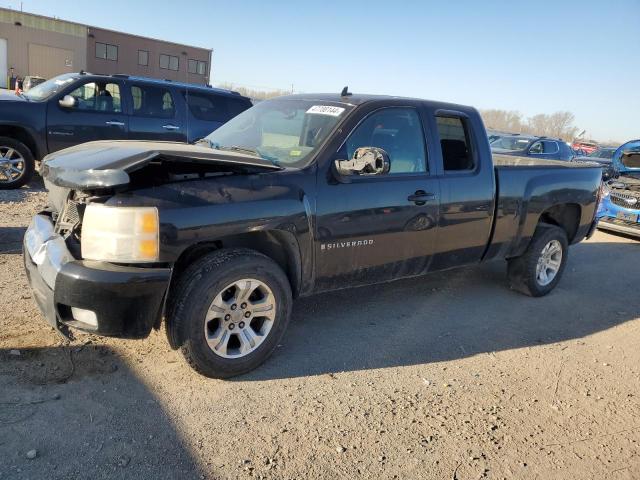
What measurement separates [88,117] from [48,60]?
43895 mm

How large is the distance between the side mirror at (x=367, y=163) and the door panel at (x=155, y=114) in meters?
6.01

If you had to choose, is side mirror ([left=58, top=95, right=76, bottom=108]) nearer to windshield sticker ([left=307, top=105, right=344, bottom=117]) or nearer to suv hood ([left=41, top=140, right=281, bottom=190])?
suv hood ([left=41, top=140, right=281, bottom=190])

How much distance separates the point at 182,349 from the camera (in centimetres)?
313

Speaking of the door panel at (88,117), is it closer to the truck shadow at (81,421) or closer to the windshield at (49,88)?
the windshield at (49,88)

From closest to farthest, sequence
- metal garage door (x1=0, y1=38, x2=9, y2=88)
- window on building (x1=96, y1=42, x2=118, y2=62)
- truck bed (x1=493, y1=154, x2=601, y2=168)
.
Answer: truck bed (x1=493, y1=154, x2=601, y2=168) < metal garage door (x1=0, y1=38, x2=9, y2=88) < window on building (x1=96, y1=42, x2=118, y2=62)

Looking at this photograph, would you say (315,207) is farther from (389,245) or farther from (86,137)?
(86,137)

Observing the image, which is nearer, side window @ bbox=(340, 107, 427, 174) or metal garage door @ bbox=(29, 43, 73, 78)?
side window @ bbox=(340, 107, 427, 174)

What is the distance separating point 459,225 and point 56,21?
4945cm

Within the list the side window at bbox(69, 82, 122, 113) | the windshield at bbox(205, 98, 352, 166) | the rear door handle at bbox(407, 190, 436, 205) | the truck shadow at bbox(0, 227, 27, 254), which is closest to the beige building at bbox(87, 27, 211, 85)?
the side window at bbox(69, 82, 122, 113)

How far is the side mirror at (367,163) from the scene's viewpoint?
3.72 metres

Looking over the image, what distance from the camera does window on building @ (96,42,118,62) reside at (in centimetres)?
4691

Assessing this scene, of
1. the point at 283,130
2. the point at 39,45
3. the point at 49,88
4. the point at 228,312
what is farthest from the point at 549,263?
the point at 39,45

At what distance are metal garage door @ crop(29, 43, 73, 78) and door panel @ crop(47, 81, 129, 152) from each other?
4237 cm

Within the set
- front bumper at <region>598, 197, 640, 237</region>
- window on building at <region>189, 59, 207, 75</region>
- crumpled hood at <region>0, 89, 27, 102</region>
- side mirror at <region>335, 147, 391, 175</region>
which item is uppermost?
window on building at <region>189, 59, 207, 75</region>
